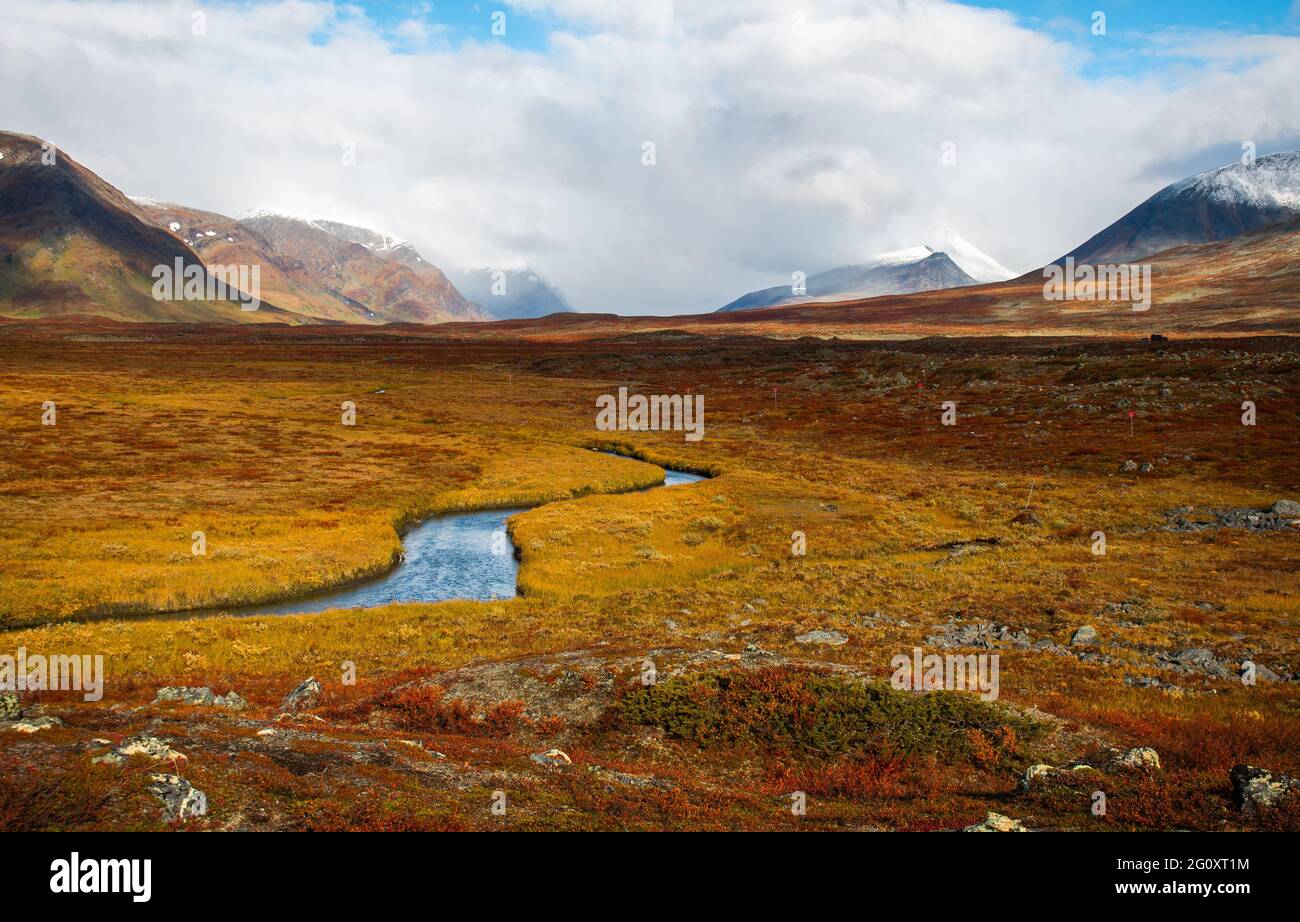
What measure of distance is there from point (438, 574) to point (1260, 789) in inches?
1485

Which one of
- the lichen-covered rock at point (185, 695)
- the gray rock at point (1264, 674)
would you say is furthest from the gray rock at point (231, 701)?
the gray rock at point (1264, 674)

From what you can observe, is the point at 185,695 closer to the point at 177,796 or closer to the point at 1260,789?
the point at 177,796

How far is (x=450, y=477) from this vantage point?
65.9 m

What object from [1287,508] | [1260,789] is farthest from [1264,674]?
[1287,508]

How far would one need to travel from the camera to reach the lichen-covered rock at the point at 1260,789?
12.5 metres

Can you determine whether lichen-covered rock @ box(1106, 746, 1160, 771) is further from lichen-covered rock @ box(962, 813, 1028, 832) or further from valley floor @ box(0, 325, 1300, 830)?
lichen-covered rock @ box(962, 813, 1028, 832)

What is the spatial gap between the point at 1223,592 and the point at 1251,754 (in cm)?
2029

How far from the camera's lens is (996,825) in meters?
12.0

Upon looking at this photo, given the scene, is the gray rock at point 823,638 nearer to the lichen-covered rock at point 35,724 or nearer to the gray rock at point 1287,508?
the lichen-covered rock at point 35,724

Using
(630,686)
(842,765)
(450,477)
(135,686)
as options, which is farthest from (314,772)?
(450,477)

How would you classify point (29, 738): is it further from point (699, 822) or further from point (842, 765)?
point (842, 765)

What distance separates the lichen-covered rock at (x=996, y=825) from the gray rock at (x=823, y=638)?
51.8 feet
